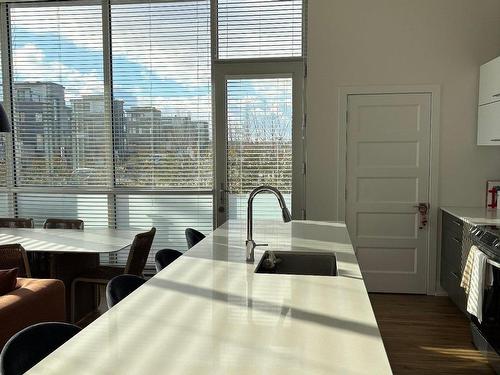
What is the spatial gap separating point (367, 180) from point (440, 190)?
0.75 metres

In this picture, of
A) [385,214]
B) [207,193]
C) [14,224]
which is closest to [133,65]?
[207,193]

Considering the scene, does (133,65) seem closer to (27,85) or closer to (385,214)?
(27,85)

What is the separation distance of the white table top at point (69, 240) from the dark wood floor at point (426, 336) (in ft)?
7.58

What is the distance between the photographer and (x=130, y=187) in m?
5.43

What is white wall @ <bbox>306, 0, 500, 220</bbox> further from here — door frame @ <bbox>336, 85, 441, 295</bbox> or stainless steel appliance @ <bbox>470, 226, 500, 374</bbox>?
stainless steel appliance @ <bbox>470, 226, 500, 374</bbox>

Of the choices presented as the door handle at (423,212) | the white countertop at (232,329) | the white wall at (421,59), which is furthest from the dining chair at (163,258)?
the door handle at (423,212)

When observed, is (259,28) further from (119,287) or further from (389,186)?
(119,287)

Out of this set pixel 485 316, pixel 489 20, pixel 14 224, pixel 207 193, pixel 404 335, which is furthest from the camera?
pixel 207 193

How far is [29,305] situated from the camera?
2863mm

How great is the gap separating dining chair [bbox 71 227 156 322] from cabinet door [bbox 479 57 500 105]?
10.8ft

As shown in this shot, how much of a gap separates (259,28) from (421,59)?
5.83ft

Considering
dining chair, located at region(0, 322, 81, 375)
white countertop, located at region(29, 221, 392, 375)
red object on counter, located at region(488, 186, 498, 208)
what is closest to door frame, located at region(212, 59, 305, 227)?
red object on counter, located at region(488, 186, 498, 208)

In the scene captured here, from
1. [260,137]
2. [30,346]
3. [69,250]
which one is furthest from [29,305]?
[260,137]

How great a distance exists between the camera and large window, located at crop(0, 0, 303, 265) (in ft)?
16.6
